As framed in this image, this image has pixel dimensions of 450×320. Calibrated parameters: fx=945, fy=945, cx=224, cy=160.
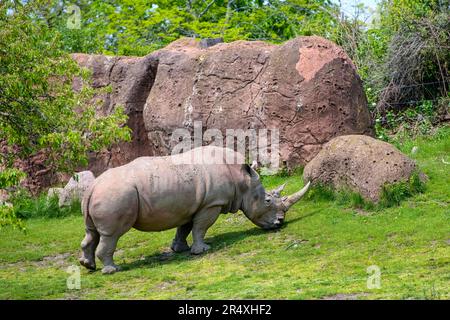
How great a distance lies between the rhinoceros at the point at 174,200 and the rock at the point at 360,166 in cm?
77

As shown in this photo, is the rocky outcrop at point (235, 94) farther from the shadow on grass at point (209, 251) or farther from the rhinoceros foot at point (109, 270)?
the rhinoceros foot at point (109, 270)

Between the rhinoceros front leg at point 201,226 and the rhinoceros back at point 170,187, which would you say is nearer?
the rhinoceros back at point 170,187

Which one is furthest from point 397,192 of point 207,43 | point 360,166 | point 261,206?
point 207,43

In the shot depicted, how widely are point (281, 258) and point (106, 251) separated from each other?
2.57m

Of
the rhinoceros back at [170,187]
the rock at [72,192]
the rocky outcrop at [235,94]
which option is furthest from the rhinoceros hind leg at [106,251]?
the rock at [72,192]

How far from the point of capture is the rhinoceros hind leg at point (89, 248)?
555 inches

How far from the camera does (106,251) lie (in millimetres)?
13875

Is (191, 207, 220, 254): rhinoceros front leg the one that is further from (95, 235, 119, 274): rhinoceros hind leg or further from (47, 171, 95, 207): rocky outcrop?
(47, 171, 95, 207): rocky outcrop

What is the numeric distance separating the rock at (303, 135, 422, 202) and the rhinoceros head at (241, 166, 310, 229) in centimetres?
115

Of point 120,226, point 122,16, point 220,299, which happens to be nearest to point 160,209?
point 120,226

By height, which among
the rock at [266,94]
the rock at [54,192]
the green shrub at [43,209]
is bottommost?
the green shrub at [43,209]

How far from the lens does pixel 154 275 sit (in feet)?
43.7

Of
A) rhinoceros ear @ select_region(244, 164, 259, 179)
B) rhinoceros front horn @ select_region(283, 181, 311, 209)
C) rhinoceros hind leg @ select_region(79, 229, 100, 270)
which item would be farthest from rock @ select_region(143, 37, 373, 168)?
rhinoceros hind leg @ select_region(79, 229, 100, 270)

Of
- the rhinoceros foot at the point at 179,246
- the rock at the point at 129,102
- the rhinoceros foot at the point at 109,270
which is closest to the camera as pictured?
the rhinoceros foot at the point at 109,270
